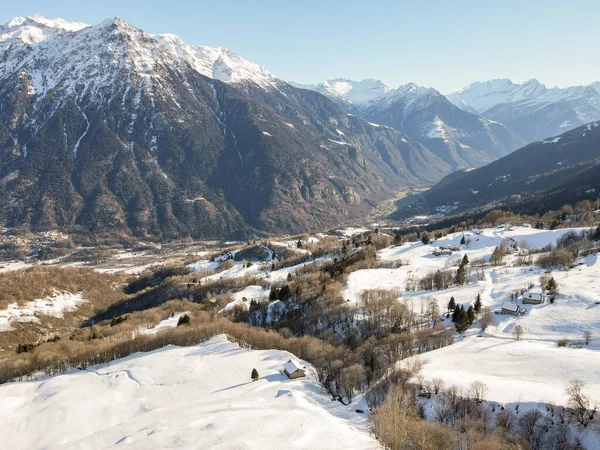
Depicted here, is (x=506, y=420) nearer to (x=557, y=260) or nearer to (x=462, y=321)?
(x=462, y=321)

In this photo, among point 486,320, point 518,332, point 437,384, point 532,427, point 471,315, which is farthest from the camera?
point 471,315

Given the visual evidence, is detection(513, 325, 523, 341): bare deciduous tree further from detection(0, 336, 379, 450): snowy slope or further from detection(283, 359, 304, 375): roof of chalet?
detection(283, 359, 304, 375): roof of chalet

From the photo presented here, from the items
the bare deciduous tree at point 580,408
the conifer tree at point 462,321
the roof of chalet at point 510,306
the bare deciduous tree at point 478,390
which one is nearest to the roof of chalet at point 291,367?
the bare deciduous tree at point 478,390

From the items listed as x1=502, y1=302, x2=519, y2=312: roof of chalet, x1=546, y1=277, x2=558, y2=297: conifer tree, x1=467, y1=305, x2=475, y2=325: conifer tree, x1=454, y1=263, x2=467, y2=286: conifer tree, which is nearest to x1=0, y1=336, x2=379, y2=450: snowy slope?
x1=467, y1=305, x2=475, y2=325: conifer tree

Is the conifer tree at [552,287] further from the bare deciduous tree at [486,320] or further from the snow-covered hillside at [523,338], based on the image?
the bare deciduous tree at [486,320]

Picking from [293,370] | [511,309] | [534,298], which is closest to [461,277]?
[534,298]

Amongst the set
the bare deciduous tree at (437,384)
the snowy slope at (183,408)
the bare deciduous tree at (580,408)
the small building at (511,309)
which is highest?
the bare deciduous tree at (580,408)
